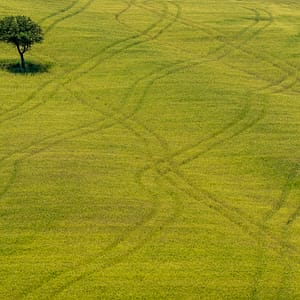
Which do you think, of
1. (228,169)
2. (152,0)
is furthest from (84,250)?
(152,0)

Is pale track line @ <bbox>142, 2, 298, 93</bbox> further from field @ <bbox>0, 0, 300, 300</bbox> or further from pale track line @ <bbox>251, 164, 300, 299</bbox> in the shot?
pale track line @ <bbox>251, 164, 300, 299</bbox>

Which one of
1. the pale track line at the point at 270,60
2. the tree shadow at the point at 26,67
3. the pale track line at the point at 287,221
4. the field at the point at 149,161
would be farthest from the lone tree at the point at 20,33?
the pale track line at the point at 287,221

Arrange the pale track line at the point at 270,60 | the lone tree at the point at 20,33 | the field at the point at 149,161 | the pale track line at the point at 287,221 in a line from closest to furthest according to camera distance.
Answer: the pale track line at the point at 287,221
the field at the point at 149,161
the lone tree at the point at 20,33
the pale track line at the point at 270,60

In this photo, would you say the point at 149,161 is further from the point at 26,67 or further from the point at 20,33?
the point at 20,33

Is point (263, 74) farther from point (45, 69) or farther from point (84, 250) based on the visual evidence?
point (84, 250)

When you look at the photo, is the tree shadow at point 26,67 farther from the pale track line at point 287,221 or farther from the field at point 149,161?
the pale track line at point 287,221
